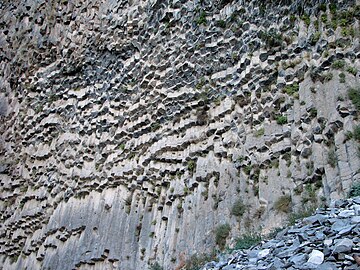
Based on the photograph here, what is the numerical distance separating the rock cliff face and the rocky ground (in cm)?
201

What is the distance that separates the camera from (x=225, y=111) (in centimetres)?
1077

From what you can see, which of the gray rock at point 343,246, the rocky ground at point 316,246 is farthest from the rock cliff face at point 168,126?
the gray rock at point 343,246

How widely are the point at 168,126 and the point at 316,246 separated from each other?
7379 mm

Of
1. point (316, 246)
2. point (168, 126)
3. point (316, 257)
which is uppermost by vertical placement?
Answer: point (168, 126)

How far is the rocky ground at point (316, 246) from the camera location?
4.54m

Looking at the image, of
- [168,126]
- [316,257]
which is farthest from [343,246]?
[168,126]

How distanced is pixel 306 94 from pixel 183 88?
145 inches

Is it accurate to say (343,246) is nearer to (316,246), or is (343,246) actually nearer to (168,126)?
(316,246)

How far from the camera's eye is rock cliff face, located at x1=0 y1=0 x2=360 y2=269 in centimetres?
883

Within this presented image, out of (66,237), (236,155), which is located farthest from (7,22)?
(236,155)

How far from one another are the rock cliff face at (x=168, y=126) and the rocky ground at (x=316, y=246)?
2014mm

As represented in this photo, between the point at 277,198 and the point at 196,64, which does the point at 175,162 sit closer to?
the point at 196,64

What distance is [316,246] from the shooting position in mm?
4871

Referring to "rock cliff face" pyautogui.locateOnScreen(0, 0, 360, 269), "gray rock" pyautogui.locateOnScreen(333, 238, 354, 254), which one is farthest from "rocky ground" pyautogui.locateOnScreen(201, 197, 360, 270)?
"rock cliff face" pyautogui.locateOnScreen(0, 0, 360, 269)
